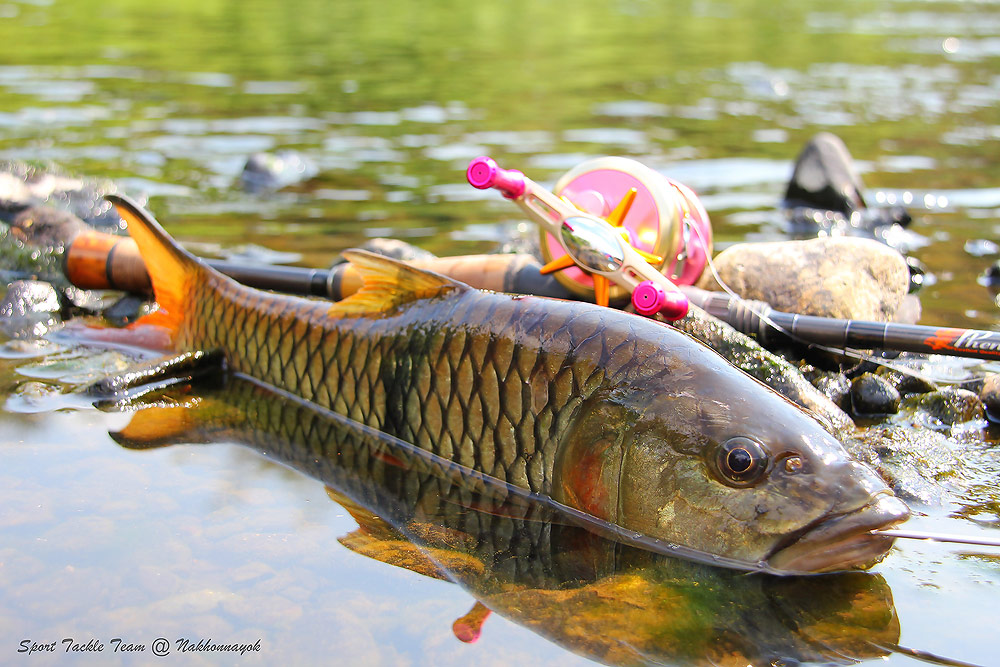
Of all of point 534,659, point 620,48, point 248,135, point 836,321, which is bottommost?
point 534,659

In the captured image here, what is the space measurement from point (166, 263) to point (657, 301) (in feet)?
6.79

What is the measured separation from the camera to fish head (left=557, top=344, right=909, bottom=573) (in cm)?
246

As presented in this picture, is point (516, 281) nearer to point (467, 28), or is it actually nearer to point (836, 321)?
point (836, 321)

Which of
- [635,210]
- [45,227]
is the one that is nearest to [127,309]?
[45,227]

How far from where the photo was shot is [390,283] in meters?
3.39

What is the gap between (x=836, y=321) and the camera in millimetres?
3793

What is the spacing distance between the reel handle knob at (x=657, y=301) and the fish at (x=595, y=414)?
0.58ft

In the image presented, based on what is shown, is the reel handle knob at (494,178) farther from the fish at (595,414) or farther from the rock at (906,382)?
the rock at (906,382)

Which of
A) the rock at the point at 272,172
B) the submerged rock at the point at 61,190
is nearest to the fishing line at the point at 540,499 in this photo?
the submerged rock at the point at 61,190

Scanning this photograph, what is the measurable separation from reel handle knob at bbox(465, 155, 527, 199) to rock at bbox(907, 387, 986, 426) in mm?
1862

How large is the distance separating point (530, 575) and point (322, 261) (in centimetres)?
→ 395

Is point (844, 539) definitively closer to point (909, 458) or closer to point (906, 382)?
point (909, 458)

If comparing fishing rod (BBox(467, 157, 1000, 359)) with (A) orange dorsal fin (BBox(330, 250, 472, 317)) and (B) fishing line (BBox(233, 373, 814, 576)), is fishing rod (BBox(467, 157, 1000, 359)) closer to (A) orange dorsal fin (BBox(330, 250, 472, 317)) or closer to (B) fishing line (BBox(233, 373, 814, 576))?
(A) orange dorsal fin (BBox(330, 250, 472, 317))

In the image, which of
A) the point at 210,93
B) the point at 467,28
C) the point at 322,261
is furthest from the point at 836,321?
the point at 467,28
